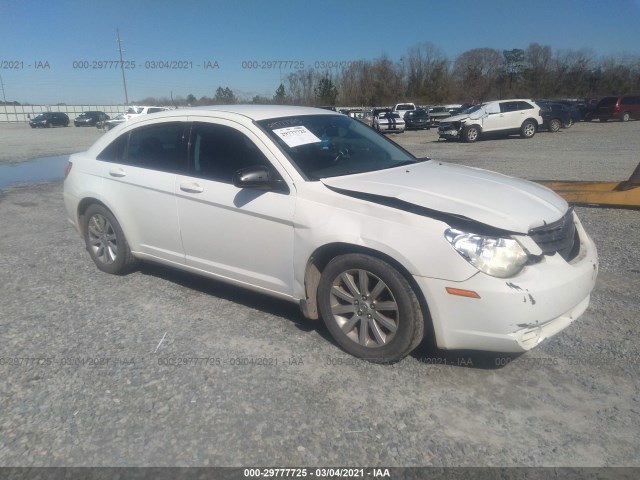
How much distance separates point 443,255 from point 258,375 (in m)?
1.40

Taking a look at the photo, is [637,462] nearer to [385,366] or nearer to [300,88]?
[385,366]

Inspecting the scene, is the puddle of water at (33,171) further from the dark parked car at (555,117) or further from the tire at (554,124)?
the tire at (554,124)

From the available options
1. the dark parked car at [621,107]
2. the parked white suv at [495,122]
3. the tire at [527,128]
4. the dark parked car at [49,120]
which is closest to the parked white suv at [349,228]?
the parked white suv at [495,122]

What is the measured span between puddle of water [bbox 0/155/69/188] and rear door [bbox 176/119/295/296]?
30.0 feet

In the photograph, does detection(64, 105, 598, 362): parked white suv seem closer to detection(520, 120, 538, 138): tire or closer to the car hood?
the car hood

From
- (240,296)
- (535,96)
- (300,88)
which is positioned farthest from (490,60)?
(240,296)

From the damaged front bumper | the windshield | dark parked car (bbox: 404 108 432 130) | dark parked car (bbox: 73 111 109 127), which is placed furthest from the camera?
dark parked car (bbox: 73 111 109 127)

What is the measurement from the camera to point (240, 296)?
4555 mm

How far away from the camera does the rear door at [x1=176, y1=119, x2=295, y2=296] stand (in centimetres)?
362

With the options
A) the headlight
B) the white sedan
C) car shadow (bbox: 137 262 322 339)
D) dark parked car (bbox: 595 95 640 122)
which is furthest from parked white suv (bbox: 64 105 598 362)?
dark parked car (bbox: 595 95 640 122)

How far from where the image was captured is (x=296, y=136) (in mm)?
3943

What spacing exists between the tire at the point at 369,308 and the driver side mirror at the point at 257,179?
0.72m

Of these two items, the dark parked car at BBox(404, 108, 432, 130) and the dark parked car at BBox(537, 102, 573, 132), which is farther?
the dark parked car at BBox(404, 108, 432, 130)

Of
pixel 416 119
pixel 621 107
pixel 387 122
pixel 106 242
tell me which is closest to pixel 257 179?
pixel 106 242
